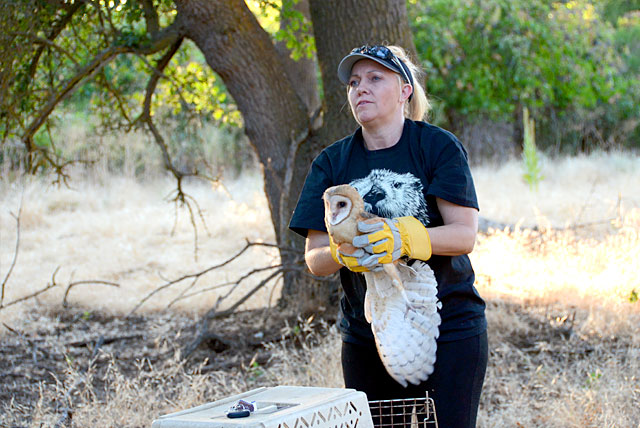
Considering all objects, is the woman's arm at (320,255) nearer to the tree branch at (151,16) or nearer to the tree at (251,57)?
the tree at (251,57)

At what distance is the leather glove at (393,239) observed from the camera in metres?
2.12

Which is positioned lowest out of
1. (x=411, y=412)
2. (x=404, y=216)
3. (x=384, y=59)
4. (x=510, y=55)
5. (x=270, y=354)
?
(x=270, y=354)

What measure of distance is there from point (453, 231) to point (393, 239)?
0.78 ft

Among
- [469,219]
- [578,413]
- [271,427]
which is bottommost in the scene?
[578,413]

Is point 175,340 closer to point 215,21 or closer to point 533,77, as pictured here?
point 215,21

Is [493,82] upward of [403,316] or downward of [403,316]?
upward

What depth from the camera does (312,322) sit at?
5078 mm

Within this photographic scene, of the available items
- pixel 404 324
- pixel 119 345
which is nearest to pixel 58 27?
pixel 119 345

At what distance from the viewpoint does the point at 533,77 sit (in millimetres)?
12562

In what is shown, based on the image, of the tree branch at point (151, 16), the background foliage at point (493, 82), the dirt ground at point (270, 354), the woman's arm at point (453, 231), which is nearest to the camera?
the woman's arm at point (453, 231)

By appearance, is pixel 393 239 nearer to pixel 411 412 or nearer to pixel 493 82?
pixel 411 412

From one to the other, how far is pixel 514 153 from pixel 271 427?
549 inches

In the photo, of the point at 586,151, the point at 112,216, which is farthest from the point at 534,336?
the point at 586,151

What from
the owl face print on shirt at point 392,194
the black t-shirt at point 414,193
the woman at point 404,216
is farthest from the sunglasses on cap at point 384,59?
the owl face print on shirt at point 392,194
